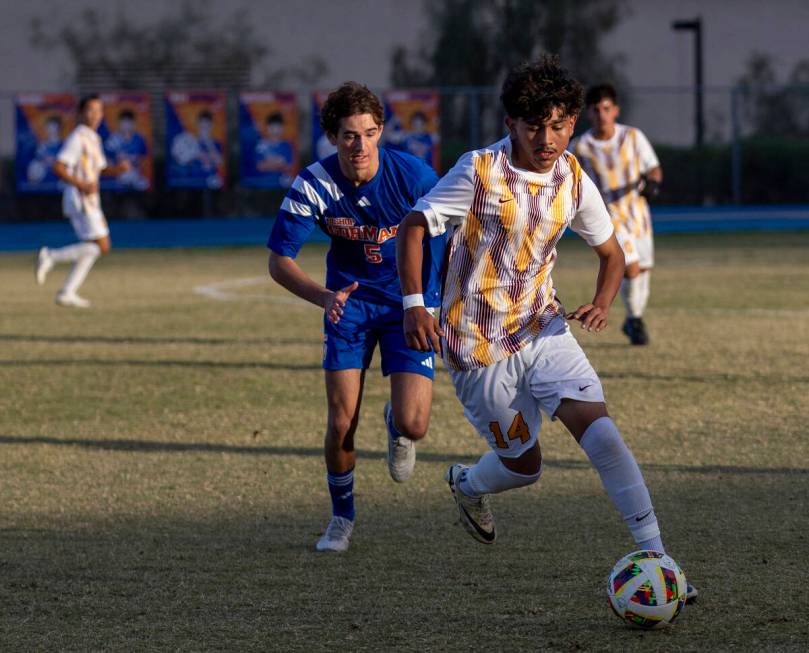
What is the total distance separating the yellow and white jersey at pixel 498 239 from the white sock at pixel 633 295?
6782 mm

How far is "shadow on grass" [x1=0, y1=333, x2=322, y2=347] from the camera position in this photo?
41.7ft

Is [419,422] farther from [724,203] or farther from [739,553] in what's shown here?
[724,203]

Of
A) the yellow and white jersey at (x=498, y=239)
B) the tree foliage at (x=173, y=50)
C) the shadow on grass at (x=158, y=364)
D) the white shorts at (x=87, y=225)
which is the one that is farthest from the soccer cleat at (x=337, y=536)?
the tree foliage at (x=173, y=50)

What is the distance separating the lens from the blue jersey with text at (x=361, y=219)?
5805 mm

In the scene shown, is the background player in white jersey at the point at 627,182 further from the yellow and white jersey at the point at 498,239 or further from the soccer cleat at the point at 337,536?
the yellow and white jersey at the point at 498,239

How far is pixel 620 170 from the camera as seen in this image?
1198 cm

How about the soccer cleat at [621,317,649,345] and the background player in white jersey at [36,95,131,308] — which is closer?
the soccer cleat at [621,317,649,345]

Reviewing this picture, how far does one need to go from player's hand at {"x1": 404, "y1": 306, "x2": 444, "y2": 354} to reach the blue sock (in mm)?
1183

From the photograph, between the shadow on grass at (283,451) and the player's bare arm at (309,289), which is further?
the shadow on grass at (283,451)

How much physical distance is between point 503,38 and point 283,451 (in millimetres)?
33685

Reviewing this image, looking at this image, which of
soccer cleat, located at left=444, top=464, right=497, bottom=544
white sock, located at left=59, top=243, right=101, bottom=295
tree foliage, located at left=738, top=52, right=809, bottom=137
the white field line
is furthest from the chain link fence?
soccer cleat, located at left=444, top=464, right=497, bottom=544

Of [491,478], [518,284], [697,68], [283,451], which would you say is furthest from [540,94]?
[697,68]

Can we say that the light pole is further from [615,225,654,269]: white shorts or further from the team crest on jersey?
the team crest on jersey

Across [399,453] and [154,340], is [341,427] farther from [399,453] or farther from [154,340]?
[154,340]
